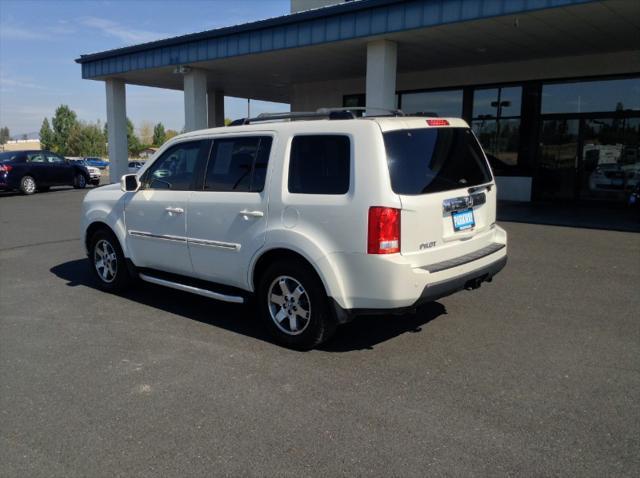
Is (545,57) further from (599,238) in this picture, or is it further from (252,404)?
(252,404)

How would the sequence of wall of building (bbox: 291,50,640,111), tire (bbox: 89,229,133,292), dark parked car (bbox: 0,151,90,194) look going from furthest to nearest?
dark parked car (bbox: 0,151,90,194) → wall of building (bbox: 291,50,640,111) → tire (bbox: 89,229,133,292)

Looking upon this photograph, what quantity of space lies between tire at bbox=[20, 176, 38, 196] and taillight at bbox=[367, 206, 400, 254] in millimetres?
19935

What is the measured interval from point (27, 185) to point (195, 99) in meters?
8.26

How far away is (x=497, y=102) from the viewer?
15375 mm

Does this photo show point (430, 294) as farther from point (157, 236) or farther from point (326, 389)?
point (157, 236)

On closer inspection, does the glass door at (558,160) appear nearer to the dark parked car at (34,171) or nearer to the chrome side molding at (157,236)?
the chrome side molding at (157,236)

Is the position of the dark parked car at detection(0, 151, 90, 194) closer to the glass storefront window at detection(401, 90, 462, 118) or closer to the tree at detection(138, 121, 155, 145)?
the glass storefront window at detection(401, 90, 462, 118)

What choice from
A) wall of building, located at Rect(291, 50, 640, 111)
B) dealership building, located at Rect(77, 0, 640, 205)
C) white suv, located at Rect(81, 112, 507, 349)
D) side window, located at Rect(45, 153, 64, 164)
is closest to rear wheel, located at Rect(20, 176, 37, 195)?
side window, located at Rect(45, 153, 64, 164)

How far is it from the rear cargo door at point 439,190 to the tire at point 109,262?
352 cm

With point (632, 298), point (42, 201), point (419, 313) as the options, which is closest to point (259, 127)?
point (419, 313)

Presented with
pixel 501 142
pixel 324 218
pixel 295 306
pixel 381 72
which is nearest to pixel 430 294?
pixel 324 218

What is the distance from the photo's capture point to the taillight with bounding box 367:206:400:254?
12.8ft

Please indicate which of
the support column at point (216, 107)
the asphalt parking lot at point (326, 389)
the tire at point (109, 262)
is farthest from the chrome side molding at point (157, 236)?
the support column at point (216, 107)

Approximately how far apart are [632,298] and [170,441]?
16.6 ft
